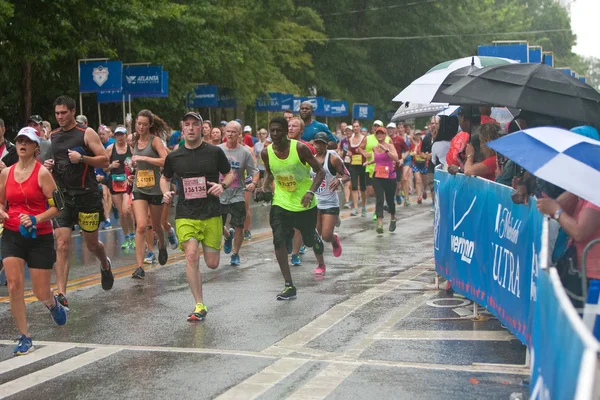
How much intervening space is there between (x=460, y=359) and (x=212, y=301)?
3471 millimetres

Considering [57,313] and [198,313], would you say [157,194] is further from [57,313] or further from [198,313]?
[57,313]

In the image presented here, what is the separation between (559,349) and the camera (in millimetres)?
3920

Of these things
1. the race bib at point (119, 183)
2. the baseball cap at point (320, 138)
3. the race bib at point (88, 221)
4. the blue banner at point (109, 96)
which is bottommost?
the race bib at point (119, 183)

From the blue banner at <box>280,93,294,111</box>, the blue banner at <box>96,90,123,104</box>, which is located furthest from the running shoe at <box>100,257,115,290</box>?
the blue banner at <box>280,93,294,111</box>

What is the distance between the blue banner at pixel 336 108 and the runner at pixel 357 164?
23.9 meters

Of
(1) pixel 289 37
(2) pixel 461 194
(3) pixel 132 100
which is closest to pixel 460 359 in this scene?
(2) pixel 461 194

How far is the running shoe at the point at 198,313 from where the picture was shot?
918cm

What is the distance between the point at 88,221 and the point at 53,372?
10.5ft

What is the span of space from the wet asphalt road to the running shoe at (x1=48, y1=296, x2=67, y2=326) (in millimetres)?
114

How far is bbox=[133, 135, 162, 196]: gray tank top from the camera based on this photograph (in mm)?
12188

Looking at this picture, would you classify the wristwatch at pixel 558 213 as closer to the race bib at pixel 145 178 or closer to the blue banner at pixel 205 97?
the race bib at pixel 145 178

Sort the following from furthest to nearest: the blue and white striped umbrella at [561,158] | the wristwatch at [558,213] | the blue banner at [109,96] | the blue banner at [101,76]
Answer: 1. the blue banner at [109,96]
2. the blue banner at [101,76]
3. the wristwatch at [558,213]
4. the blue and white striped umbrella at [561,158]

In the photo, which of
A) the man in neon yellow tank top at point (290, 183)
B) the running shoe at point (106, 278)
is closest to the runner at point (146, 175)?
the running shoe at point (106, 278)

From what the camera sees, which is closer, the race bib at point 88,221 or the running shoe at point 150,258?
the race bib at point 88,221
